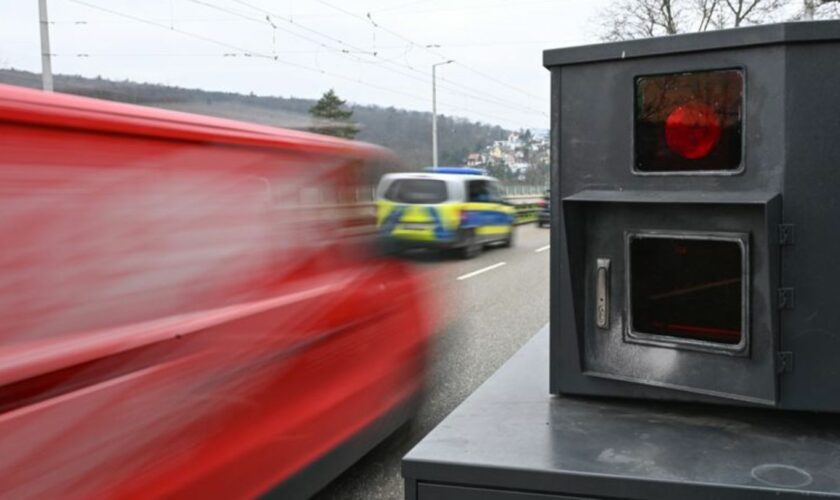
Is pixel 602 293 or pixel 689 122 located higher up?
pixel 689 122

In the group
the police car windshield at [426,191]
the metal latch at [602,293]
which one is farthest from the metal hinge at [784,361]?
the police car windshield at [426,191]

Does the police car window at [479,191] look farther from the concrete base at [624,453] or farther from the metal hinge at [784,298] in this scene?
the metal hinge at [784,298]

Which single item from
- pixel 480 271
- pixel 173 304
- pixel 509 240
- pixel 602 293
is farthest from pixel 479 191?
pixel 602 293

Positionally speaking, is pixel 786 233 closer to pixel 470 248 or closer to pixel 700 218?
pixel 700 218

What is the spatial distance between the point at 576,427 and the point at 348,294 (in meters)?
2.58

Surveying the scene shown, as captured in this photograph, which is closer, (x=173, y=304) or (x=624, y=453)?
(x=624, y=453)

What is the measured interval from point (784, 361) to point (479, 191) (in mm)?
17067

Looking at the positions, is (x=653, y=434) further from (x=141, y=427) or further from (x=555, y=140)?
(x=141, y=427)

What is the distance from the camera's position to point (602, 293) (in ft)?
5.71

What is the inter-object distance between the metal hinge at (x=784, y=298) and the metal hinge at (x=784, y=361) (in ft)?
0.31

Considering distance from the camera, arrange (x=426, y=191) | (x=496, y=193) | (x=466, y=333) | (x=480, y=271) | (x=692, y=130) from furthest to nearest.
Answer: (x=496, y=193) → (x=426, y=191) → (x=480, y=271) → (x=466, y=333) → (x=692, y=130)

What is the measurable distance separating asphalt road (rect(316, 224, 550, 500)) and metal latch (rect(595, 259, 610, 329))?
305cm

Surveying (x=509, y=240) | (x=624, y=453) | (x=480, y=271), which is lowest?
(x=480, y=271)

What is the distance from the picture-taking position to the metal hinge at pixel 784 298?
4.95 feet
